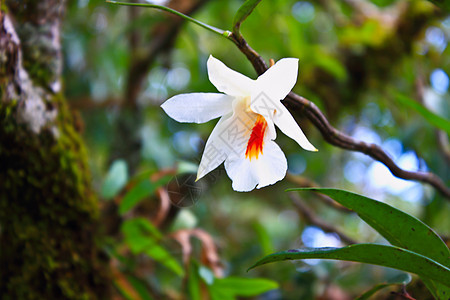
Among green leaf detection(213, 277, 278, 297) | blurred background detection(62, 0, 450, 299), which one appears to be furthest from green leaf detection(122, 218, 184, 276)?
green leaf detection(213, 277, 278, 297)

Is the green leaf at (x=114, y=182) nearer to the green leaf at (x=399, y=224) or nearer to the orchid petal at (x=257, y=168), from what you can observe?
the orchid petal at (x=257, y=168)

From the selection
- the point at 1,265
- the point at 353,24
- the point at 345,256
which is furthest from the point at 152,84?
the point at 345,256

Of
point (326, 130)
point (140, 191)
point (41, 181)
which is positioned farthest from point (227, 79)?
point (140, 191)

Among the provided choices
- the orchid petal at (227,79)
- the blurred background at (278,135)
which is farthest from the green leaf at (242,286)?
the orchid petal at (227,79)

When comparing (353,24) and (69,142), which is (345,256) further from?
(353,24)

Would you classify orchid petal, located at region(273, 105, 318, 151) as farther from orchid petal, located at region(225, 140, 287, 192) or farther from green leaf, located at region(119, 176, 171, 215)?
green leaf, located at region(119, 176, 171, 215)

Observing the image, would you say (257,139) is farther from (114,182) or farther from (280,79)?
(114,182)
